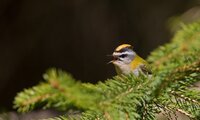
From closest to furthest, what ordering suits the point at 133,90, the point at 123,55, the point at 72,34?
the point at 133,90 → the point at 123,55 → the point at 72,34

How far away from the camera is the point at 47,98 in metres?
1.07

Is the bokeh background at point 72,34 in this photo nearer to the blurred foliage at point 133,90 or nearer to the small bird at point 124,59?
the small bird at point 124,59

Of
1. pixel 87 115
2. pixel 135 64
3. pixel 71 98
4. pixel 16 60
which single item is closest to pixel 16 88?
pixel 16 60

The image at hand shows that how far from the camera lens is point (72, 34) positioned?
5520 millimetres

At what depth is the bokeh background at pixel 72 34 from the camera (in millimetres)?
5215

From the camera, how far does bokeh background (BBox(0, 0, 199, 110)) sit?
521 centimetres

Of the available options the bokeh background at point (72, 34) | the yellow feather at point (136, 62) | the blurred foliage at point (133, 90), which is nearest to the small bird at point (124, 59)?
the yellow feather at point (136, 62)

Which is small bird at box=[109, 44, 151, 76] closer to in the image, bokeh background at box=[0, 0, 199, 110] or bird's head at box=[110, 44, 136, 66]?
bird's head at box=[110, 44, 136, 66]

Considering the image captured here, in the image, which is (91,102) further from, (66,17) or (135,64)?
(66,17)

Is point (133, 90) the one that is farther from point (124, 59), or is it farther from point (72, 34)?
point (72, 34)

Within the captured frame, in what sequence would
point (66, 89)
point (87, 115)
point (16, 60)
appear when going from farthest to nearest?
point (16, 60) < point (87, 115) < point (66, 89)

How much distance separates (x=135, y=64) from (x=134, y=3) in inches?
126

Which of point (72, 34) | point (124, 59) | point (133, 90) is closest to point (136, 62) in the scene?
point (124, 59)

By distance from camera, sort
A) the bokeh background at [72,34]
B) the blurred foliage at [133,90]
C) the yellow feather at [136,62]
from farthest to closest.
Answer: the bokeh background at [72,34] < the yellow feather at [136,62] < the blurred foliage at [133,90]
